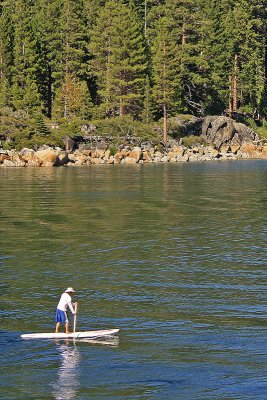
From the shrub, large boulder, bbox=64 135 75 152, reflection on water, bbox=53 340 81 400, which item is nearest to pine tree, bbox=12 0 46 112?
large boulder, bbox=64 135 75 152

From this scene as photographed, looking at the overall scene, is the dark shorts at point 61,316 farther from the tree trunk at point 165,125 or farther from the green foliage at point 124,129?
the tree trunk at point 165,125

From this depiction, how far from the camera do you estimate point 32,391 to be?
711 inches

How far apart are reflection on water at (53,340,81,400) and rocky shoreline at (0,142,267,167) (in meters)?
74.5

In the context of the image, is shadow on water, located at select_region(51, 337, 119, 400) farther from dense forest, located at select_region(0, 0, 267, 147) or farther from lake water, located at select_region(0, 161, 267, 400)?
dense forest, located at select_region(0, 0, 267, 147)

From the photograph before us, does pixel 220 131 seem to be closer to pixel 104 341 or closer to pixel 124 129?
pixel 124 129

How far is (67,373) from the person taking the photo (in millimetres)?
19078

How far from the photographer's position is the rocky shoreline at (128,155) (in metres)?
Answer: 96.1

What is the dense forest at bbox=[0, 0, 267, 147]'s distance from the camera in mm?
110375

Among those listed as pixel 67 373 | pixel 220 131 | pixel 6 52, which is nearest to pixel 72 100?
pixel 6 52

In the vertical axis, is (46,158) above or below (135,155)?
below

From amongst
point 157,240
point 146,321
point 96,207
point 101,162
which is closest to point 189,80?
point 101,162

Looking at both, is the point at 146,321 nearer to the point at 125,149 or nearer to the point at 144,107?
the point at 125,149

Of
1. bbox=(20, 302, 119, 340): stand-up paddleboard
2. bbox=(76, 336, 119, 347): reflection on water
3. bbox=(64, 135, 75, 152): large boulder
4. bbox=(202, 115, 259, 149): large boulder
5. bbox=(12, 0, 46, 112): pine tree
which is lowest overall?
bbox=(76, 336, 119, 347): reflection on water

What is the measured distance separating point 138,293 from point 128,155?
77.2m
